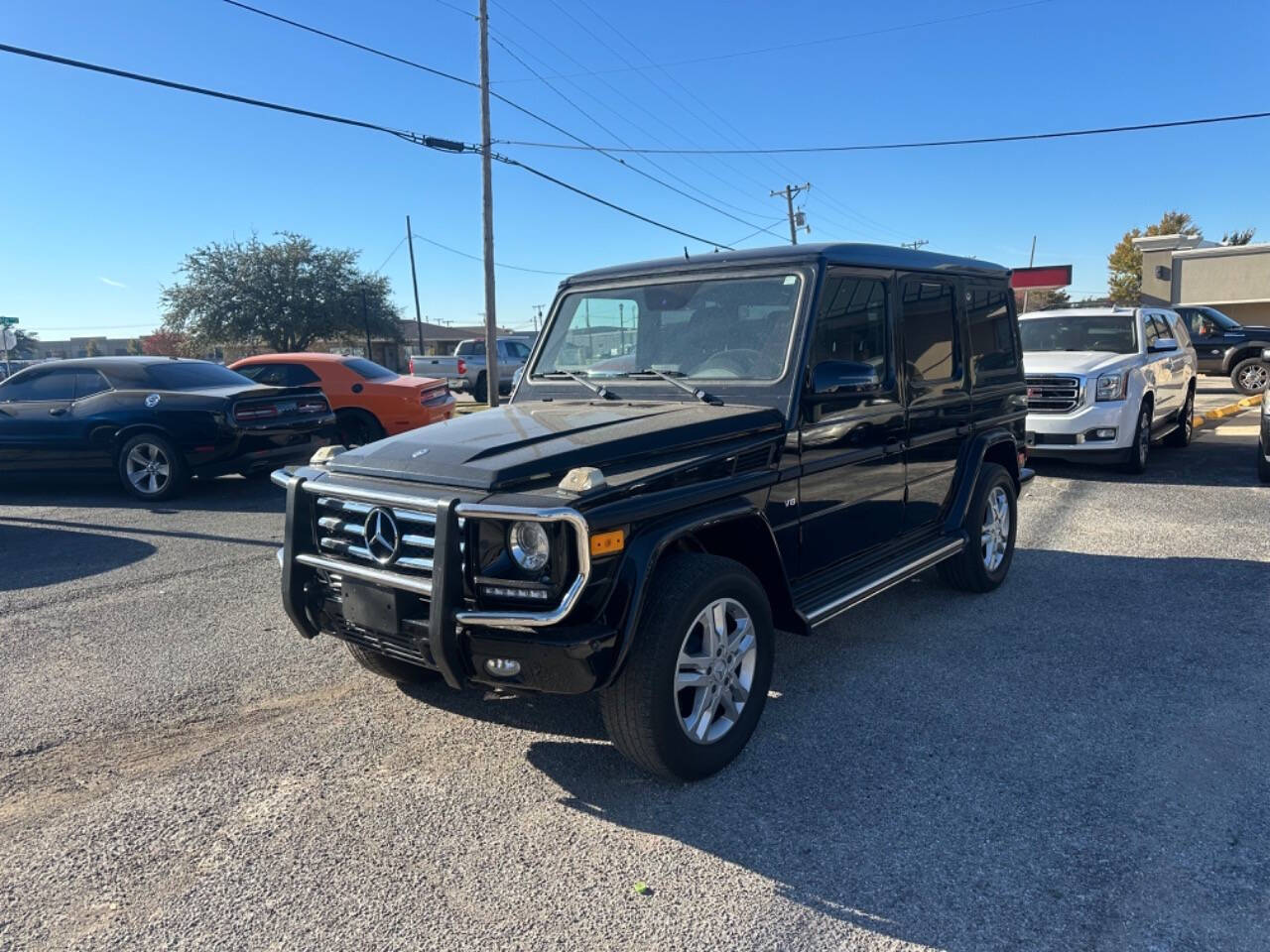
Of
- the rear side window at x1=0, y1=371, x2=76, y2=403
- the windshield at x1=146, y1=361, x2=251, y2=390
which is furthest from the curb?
the rear side window at x1=0, y1=371, x2=76, y2=403

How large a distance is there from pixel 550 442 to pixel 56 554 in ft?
18.7

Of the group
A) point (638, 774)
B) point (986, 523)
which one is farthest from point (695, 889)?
point (986, 523)

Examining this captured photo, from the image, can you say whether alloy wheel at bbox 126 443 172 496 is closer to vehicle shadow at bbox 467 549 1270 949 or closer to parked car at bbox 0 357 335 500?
parked car at bbox 0 357 335 500

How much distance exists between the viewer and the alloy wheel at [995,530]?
18.2 feet

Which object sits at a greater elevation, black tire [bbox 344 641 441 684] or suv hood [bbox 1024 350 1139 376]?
suv hood [bbox 1024 350 1139 376]

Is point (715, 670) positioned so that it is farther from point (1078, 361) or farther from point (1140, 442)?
point (1140, 442)

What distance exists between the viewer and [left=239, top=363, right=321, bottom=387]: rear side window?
1169 cm

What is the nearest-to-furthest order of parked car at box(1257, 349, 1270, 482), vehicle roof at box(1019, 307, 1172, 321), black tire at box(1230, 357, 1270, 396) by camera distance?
parked car at box(1257, 349, 1270, 482) → vehicle roof at box(1019, 307, 1172, 321) → black tire at box(1230, 357, 1270, 396)

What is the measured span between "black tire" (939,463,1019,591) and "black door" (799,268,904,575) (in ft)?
2.72

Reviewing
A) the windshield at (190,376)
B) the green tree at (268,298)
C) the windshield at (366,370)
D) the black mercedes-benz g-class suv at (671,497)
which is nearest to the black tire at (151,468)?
the windshield at (190,376)

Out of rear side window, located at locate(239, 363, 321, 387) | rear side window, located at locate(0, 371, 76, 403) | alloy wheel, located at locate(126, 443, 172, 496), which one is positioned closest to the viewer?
alloy wheel, located at locate(126, 443, 172, 496)

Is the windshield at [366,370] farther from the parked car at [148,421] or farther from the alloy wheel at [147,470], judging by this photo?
the alloy wheel at [147,470]

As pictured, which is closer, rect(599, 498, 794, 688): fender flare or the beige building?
rect(599, 498, 794, 688): fender flare

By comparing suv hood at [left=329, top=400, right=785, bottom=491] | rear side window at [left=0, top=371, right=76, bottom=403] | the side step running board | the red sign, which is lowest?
the side step running board
